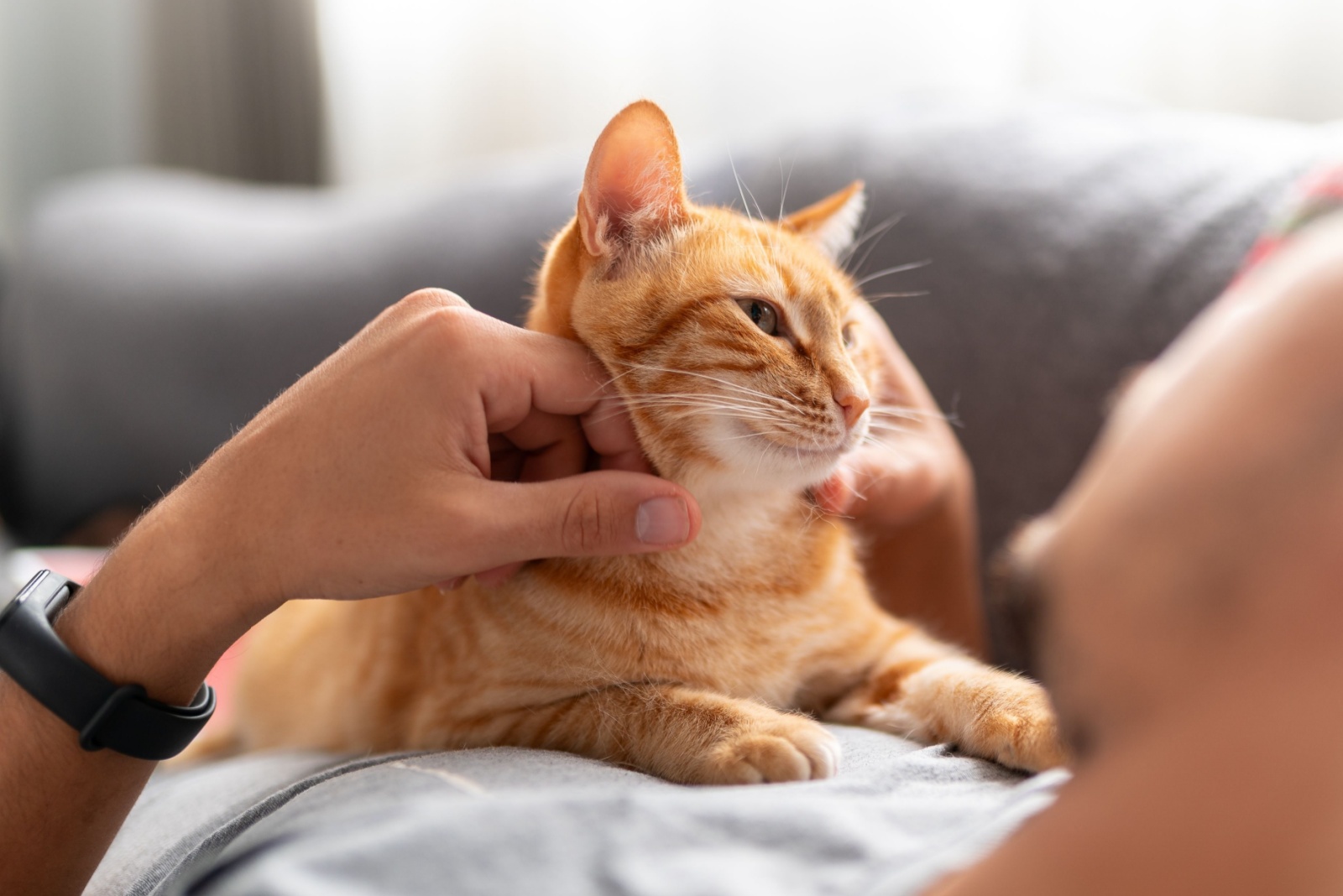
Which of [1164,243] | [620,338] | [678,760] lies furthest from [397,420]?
[1164,243]

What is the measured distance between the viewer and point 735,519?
1068mm

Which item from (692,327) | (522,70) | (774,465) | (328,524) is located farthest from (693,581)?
(522,70)

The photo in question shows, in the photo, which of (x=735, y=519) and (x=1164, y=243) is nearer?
(x=735, y=519)

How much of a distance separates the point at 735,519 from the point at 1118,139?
1093mm

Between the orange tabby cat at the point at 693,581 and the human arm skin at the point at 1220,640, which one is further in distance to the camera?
the orange tabby cat at the point at 693,581

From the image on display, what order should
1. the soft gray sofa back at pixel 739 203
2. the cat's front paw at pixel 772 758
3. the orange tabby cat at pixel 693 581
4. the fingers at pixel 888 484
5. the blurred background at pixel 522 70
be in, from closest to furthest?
the cat's front paw at pixel 772 758, the orange tabby cat at pixel 693 581, the fingers at pixel 888 484, the soft gray sofa back at pixel 739 203, the blurred background at pixel 522 70

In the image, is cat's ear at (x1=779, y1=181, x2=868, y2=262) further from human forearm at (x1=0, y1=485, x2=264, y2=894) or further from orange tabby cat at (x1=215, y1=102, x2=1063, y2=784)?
human forearm at (x1=0, y1=485, x2=264, y2=894)

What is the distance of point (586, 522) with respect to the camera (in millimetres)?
851

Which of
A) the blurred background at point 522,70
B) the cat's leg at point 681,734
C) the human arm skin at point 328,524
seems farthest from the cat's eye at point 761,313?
the blurred background at point 522,70

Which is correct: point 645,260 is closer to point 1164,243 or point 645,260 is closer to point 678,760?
point 678,760

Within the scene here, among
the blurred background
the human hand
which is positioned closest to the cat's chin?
the human hand

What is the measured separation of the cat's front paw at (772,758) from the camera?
0.79 metres

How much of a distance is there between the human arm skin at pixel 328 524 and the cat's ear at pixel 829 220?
456 millimetres

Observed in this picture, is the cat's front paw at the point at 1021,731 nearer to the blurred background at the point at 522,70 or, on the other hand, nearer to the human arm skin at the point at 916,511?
the human arm skin at the point at 916,511
